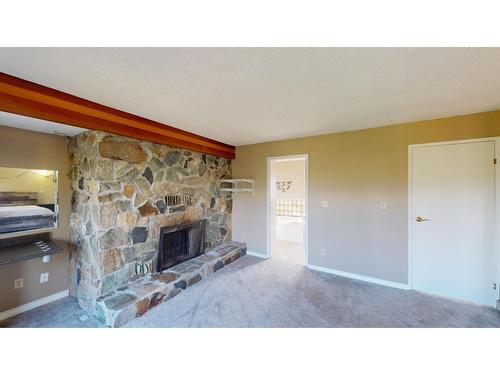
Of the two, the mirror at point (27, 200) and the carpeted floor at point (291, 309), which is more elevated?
the mirror at point (27, 200)

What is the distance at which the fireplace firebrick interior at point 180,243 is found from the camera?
9.65ft

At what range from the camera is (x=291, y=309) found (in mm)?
2379

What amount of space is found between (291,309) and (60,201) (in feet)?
10.5

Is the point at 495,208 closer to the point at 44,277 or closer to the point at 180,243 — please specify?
the point at 180,243

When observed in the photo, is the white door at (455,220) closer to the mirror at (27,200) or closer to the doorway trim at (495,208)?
the doorway trim at (495,208)

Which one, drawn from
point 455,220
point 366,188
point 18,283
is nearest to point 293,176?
point 366,188

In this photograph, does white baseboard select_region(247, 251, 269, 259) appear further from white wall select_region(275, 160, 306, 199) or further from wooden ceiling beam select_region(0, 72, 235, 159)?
white wall select_region(275, 160, 306, 199)

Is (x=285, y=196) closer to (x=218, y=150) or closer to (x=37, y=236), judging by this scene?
(x=218, y=150)

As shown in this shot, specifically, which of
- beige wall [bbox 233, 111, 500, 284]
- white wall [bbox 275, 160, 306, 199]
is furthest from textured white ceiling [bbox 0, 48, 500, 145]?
white wall [bbox 275, 160, 306, 199]

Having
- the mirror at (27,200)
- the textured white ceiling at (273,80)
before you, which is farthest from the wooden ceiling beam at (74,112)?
the mirror at (27,200)

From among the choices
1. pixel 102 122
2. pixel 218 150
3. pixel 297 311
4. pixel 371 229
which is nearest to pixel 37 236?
pixel 102 122

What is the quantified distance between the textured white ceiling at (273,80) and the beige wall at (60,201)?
1114mm

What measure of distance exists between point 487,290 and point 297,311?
2.33 m
